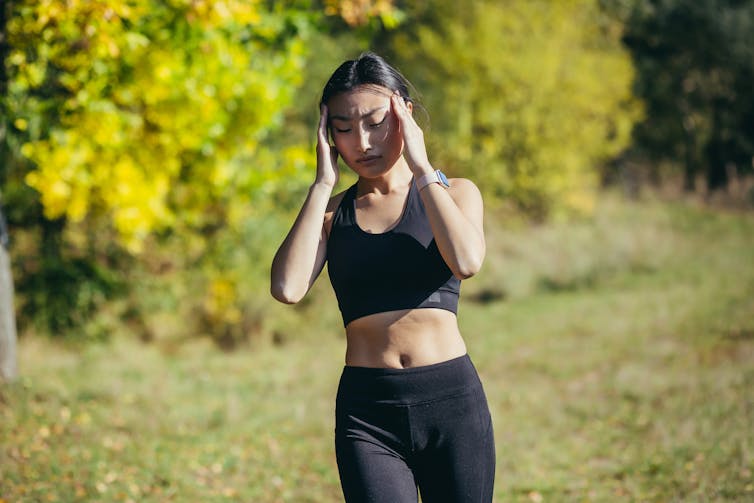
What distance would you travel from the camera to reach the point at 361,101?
89.9 inches

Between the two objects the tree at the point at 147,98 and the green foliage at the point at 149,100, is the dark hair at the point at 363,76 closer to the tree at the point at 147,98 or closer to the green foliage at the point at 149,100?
the tree at the point at 147,98

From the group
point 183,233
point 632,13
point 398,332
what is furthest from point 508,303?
point 632,13

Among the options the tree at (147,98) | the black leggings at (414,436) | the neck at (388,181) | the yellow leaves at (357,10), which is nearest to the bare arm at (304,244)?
the neck at (388,181)

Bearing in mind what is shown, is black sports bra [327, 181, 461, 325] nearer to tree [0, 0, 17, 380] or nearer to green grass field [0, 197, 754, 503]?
green grass field [0, 197, 754, 503]

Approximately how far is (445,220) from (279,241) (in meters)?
8.89

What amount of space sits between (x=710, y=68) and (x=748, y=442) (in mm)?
22820

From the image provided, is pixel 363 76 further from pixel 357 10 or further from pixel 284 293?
pixel 357 10

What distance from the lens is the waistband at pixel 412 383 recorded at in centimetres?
→ 222

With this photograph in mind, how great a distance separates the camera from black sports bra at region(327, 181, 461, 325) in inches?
88.9

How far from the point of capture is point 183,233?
34.4ft

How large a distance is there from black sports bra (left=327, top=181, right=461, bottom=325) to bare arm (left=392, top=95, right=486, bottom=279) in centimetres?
7

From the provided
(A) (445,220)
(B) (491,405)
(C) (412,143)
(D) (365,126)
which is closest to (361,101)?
(D) (365,126)

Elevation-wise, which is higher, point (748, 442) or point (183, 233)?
point (183, 233)

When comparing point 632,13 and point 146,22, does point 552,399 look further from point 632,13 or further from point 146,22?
point 632,13
